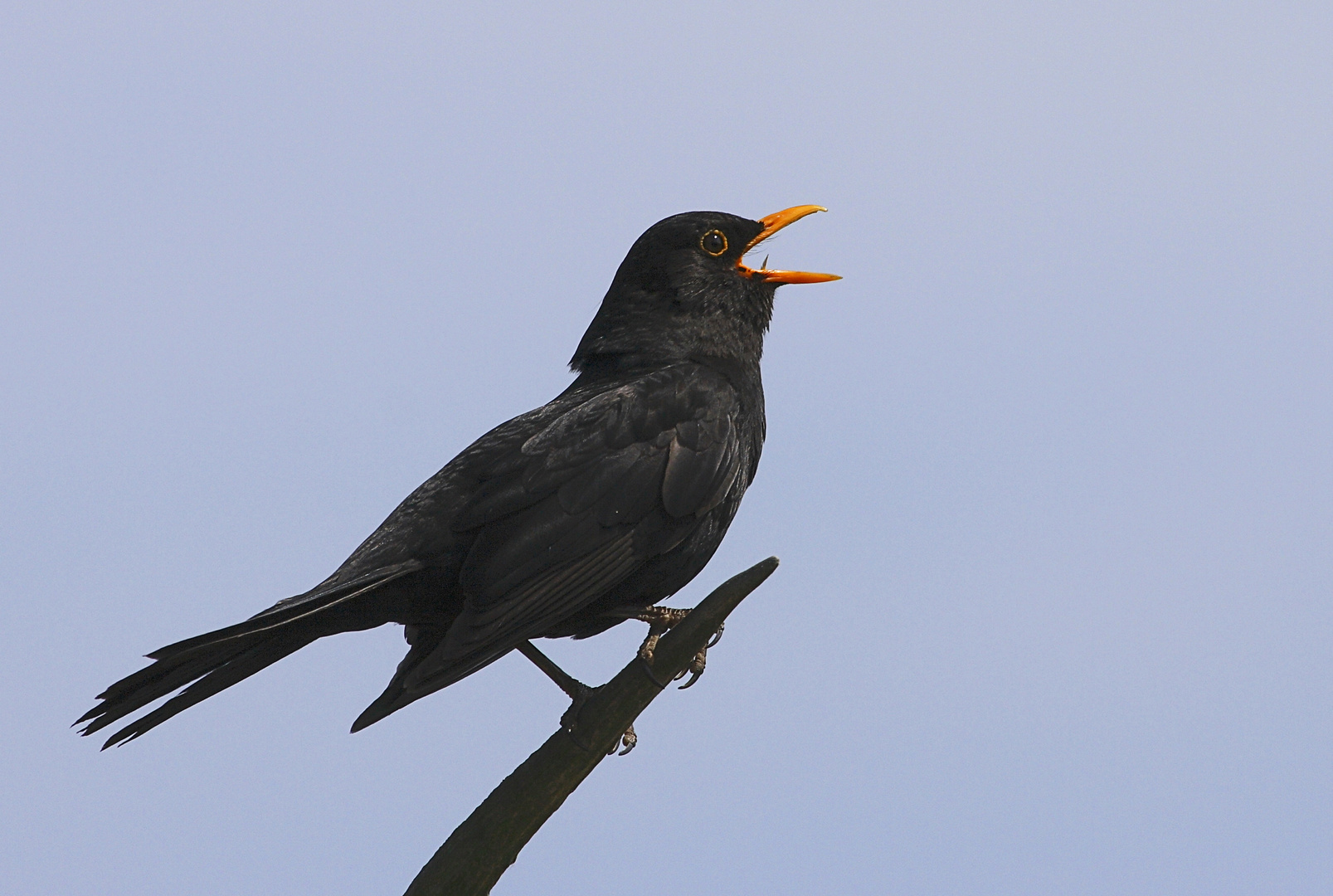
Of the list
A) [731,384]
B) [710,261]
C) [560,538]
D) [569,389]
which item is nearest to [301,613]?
[560,538]

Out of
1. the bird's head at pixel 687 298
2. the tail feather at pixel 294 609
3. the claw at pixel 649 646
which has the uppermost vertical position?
the bird's head at pixel 687 298

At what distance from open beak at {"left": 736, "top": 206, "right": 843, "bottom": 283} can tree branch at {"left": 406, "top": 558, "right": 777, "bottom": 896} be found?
7.11ft

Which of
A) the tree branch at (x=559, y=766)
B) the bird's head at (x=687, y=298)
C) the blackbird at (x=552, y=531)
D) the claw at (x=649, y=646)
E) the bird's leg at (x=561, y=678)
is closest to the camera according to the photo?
the tree branch at (x=559, y=766)

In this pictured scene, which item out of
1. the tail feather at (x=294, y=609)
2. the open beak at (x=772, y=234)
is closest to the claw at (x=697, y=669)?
the tail feather at (x=294, y=609)

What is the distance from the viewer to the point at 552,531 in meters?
4.71

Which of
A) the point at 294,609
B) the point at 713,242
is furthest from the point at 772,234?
the point at 294,609

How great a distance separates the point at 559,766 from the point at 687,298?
2.45 meters

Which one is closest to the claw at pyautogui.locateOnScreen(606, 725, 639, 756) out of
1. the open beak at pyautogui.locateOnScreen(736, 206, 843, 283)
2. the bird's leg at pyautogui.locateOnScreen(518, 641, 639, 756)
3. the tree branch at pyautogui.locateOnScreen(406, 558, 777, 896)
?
the bird's leg at pyautogui.locateOnScreen(518, 641, 639, 756)

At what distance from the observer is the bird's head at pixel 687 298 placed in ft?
18.7

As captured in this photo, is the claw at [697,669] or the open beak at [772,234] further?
the open beak at [772,234]

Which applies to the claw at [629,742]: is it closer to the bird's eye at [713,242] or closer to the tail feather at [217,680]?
the tail feather at [217,680]

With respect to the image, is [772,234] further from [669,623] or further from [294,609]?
[294,609]

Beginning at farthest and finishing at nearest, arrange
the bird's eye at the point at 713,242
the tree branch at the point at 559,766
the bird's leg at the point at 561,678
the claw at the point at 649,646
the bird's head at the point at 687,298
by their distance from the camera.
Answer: the bird's eye at the point at 713,242 → the bird's head at the point at 687,298 → the bird's leg at the point at 561,678 → the claw at the point at 649,646 → the tree branch at the point at 559,766

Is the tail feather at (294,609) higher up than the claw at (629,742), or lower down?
higher up
